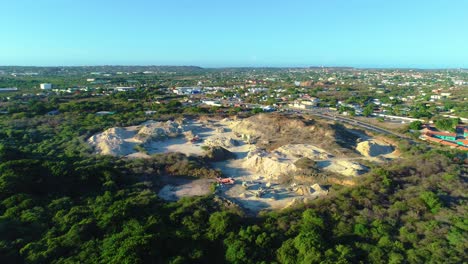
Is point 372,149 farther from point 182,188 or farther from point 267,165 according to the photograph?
point 182,188

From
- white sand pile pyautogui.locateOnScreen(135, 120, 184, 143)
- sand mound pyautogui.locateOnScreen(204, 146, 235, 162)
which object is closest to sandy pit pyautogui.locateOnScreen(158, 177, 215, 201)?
sand mound pyautogui.locateOnScreen(204, 146, 235, 162)

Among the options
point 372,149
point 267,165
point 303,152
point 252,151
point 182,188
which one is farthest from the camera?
point 372,149

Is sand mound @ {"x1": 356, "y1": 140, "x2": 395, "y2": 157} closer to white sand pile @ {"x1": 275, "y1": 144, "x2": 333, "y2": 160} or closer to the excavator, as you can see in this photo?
white sand pile @ {"x1": 275, "y1": 144, "x2": 333, "y2": 160}

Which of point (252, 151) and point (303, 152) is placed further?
point (252, 151)

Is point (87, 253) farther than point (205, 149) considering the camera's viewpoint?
No

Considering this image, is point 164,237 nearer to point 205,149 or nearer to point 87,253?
point 87,253

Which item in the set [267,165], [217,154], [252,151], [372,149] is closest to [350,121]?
[372,149]

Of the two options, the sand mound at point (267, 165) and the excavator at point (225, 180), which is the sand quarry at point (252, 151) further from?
the excavator at point (225, 180)

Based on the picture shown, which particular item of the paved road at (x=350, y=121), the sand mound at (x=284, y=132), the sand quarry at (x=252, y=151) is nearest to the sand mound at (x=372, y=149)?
the sand quarry at (x=252, y=151)

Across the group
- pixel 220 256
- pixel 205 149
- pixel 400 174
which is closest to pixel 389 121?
pixel 400 174
